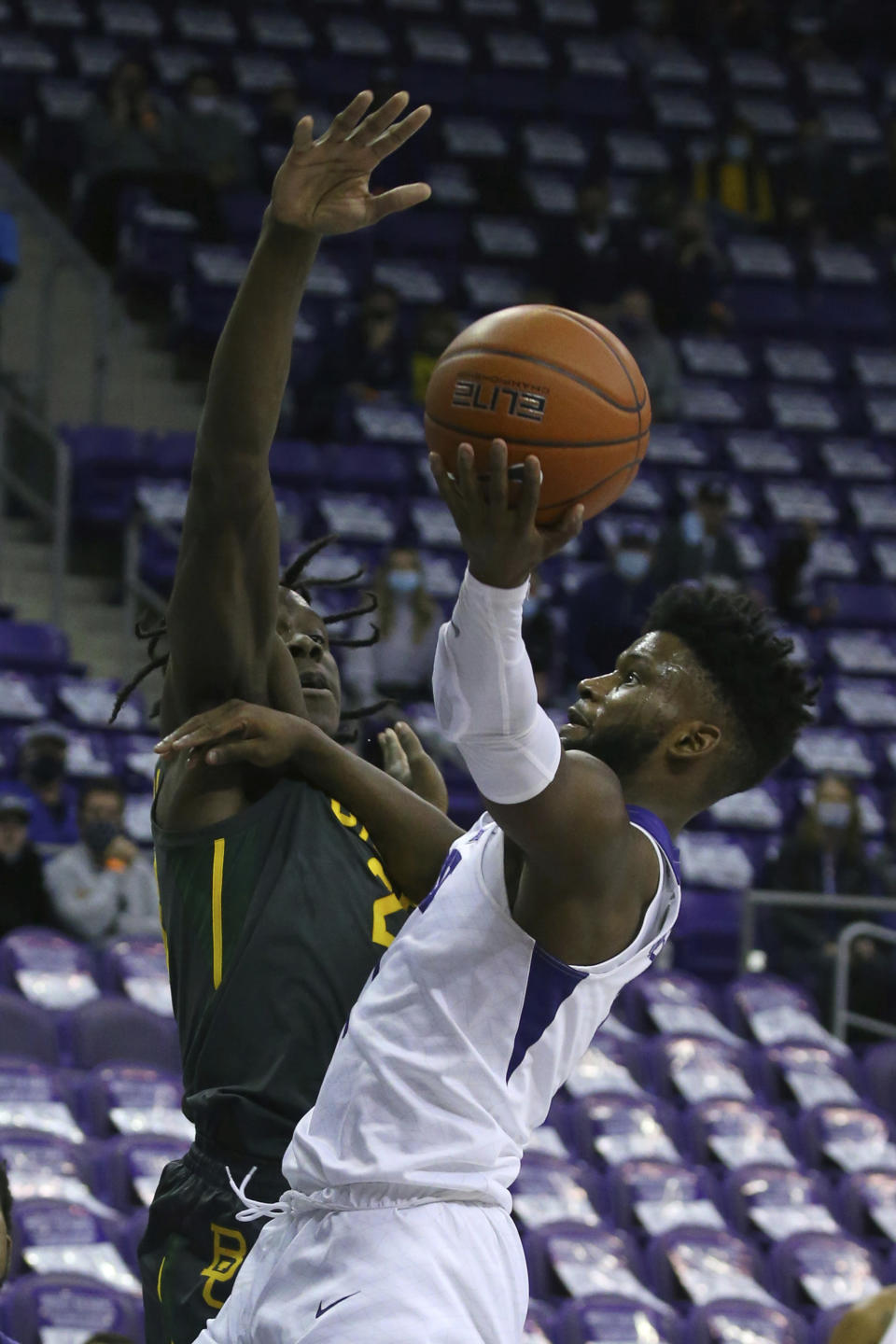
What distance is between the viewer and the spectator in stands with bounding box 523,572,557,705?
9.39m

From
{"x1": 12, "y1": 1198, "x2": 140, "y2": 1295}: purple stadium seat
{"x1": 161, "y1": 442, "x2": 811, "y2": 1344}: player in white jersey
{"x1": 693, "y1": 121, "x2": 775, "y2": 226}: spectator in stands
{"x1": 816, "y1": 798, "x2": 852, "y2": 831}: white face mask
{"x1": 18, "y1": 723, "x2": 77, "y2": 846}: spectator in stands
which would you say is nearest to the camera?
{"x1": 161, "y1": 442, "x2": 811, "y2": 1344}: player in white jersey

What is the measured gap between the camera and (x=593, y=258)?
13.1 m

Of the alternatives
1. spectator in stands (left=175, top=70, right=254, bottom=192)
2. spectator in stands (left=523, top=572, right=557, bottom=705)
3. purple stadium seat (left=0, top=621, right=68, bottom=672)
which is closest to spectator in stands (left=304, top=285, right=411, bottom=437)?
spectator in stands (left=175, top=70, right=254, bottom=192)

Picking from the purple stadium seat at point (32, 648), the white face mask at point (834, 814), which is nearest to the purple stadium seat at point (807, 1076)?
the white face mask at point (834, 814)

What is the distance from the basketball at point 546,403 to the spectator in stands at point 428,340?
346 inches

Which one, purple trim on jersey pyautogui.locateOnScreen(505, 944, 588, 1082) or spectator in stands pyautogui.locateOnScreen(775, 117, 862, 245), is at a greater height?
purple trim on jersey pyautogui.locateOnScreen(505, 944, 588, 1082)

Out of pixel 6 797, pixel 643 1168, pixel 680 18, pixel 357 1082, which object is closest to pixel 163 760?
pixel 357 1082

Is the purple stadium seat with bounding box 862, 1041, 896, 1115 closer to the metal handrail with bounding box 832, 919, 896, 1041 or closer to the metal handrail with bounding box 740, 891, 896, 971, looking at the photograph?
the metal handrail with bounding box 832, 919, 896, 1041

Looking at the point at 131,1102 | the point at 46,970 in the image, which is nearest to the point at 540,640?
the point at 46,970

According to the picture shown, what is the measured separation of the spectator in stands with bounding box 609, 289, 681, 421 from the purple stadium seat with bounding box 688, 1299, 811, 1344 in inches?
282

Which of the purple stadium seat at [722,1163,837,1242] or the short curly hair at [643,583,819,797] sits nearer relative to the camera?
the short curly hair at [643,583,819,797]

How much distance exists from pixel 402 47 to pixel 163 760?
12647 mm

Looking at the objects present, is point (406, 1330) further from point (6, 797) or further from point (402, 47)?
point (402, 47)

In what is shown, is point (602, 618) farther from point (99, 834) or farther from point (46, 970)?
point (46, 970)
